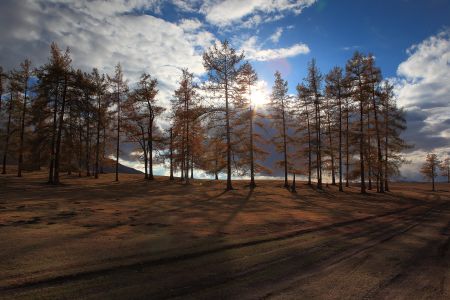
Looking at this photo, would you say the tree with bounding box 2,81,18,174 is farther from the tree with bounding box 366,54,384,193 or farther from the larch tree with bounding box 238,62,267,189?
the tree with bounding box 366,54,384,193

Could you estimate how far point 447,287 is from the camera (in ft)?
19.6

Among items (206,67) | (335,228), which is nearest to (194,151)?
(206,67)

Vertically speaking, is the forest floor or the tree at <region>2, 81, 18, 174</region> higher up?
the tree at <region>2, 81, 18, 174</region>

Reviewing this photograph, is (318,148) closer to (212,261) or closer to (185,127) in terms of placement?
(185,127)

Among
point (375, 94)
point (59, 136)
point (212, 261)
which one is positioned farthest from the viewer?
point (375, 94)

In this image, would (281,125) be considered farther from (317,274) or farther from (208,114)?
(317,274)

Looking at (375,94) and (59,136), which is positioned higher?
(375,94)

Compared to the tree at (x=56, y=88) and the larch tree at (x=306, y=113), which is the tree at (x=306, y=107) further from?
the tree at (x=56, y=88)

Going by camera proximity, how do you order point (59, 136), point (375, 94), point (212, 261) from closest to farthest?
1. point (212, 261)
2. point (59, 136)
3. point (375, 94)

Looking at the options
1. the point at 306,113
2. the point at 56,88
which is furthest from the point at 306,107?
the point at 56,88

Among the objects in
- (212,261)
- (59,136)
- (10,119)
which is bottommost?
(212,261)

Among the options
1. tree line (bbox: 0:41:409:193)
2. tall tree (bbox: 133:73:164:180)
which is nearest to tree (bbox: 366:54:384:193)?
tree line (bbox: 0:41:409:193)

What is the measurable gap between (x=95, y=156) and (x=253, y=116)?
72.2ft

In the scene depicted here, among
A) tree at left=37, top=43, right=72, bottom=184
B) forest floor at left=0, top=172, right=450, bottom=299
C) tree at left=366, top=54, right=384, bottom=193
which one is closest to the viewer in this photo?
forest floor at left=0, top=172, right=450, bottom=299
